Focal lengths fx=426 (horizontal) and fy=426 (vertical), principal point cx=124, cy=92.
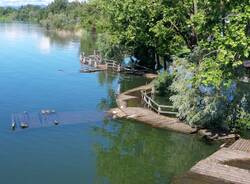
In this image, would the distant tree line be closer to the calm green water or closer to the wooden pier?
the calm green water

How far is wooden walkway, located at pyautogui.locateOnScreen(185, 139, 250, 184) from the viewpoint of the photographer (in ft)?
73.2

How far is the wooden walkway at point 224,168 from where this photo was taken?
73.2ft

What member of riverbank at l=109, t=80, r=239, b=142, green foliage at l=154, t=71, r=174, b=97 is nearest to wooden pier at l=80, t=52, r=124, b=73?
green foliage at l=154, t=71, r=174, b=97

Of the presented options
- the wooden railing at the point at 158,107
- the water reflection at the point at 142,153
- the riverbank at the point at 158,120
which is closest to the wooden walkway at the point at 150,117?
the riverbank at the point at 158,120

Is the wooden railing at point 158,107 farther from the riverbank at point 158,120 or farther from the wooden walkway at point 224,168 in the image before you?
the wooden walkway at point 224,168

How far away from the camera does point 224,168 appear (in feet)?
77.4

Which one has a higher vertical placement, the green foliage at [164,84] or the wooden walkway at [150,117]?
the green foliage at [164,84]

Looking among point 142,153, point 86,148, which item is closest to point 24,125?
point 86,148

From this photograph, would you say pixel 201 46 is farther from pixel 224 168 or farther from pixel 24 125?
pixel 24 125

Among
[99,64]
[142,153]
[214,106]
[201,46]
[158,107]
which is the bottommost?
[142,153]

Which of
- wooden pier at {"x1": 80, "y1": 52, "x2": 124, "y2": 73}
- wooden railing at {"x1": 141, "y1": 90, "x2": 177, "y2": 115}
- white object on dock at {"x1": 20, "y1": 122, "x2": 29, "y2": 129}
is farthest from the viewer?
wooden pier at {"x1": 80, "y1": 52, "x2": 124, "y2": 73}

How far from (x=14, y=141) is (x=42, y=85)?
846 inches

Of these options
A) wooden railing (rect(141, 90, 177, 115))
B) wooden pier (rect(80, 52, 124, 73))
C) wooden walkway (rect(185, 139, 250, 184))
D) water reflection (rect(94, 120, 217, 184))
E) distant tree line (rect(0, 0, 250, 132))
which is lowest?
water reflection (rect(94, 120, 217, 184))

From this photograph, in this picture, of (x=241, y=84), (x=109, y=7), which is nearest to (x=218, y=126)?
(x=241, y=84)
